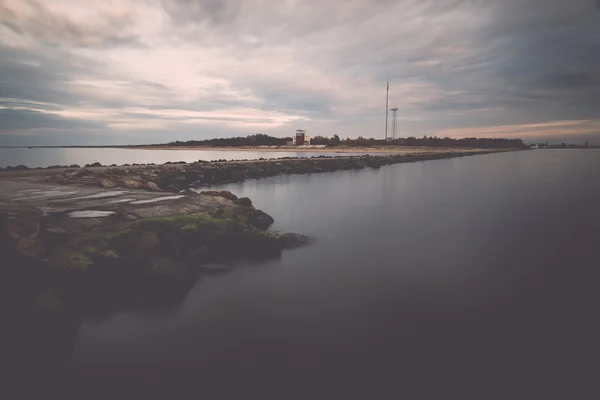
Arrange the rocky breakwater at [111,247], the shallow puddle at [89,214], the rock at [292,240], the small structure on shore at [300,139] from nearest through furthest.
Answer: the rocky breakwater at [111,247], the shallow puddle at [89,214], the rock at [292,240], the small structure on shore at [300,139]

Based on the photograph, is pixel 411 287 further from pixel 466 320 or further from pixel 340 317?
pixel 340 317

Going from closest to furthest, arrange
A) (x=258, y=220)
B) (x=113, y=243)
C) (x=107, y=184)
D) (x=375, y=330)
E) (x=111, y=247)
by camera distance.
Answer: (x=375, y=330)
(x=111, y=247)
(x=113, y=243)
(x=258, y=220)
(x=107, y=184)

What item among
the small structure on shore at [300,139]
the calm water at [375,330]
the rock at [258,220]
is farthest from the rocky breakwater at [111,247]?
the small structure on shore at [300,139]

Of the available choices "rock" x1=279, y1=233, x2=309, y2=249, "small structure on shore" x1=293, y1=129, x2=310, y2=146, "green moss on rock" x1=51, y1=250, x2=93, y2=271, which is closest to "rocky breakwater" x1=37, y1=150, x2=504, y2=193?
"rock" x1=279, y1=233, x2=309, y2=249

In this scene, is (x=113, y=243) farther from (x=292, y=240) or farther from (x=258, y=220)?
(x=258, y=220)

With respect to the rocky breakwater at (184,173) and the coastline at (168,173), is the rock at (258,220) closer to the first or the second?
the coastline at (168,173)

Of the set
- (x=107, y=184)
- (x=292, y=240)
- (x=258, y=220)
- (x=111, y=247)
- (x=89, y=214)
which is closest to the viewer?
(x=111, y=247)

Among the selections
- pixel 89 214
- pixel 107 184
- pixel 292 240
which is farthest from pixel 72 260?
pixel 107 184
